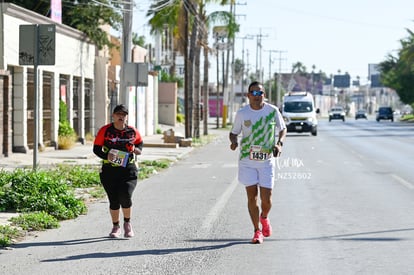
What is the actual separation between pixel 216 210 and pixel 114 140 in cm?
347

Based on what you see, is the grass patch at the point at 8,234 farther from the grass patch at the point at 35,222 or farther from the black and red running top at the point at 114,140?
the black and red running top at the point at 114,140

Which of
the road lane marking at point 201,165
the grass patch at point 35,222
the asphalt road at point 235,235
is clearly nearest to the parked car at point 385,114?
the road lane marking at point 201,165

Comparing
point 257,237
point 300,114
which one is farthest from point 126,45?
point 300,114

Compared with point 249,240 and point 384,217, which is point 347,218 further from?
point 249,240

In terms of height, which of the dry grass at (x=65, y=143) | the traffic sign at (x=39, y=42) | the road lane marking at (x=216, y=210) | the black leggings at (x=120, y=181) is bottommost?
the road lane marking at (x=216, y=210)

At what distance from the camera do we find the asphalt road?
943 cm

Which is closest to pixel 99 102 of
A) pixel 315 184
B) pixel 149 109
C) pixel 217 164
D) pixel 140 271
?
pixel 149 109

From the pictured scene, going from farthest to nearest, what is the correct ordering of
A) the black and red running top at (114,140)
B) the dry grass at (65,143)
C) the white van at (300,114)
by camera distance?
the white van at (300,114) < the dry grass at (65,143) < the black and red running top at (114,140)

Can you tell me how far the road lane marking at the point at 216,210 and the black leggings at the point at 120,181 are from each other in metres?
1.11

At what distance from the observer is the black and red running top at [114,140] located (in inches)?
448

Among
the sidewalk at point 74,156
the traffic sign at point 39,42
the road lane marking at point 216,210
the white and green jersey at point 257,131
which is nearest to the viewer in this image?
the white and green jersey at point 257,131

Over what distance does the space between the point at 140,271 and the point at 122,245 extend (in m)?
1.82

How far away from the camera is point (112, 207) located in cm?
1155

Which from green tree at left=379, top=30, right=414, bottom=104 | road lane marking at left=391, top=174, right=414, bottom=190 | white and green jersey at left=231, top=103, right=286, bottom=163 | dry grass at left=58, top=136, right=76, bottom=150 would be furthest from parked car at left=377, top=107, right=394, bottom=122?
white and green jersey at left=231, top=103, right=286, bottom=163
